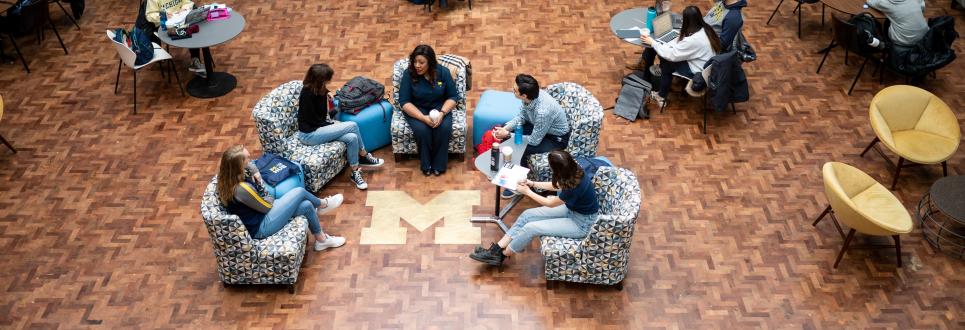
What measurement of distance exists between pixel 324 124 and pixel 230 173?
176cm

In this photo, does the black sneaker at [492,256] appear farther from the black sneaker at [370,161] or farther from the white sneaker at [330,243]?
the black sneaker at [370,161]

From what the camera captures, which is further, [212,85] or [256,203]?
[212,85]

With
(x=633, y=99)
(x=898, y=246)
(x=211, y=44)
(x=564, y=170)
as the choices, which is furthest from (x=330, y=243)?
(x=898, y=246)

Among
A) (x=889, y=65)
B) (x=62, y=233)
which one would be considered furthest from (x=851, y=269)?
(x=62, y=233)

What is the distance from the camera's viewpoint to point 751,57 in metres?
9.40

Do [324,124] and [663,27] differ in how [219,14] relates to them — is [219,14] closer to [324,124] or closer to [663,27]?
[324,124]

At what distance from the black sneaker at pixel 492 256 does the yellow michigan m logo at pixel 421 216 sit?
1.15ft

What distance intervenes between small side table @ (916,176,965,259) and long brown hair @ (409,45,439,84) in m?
4.67

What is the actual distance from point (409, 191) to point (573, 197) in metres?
2.15

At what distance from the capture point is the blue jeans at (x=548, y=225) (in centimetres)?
689

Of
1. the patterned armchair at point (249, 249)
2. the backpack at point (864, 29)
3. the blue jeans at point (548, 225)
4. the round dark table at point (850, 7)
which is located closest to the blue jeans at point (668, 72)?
the backpack at point (864, 29)

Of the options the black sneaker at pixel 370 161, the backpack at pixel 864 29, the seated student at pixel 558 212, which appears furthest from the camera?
the backpack at pixel 864 29

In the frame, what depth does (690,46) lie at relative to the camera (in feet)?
29.1

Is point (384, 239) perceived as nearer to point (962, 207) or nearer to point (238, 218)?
point (238, 218)
